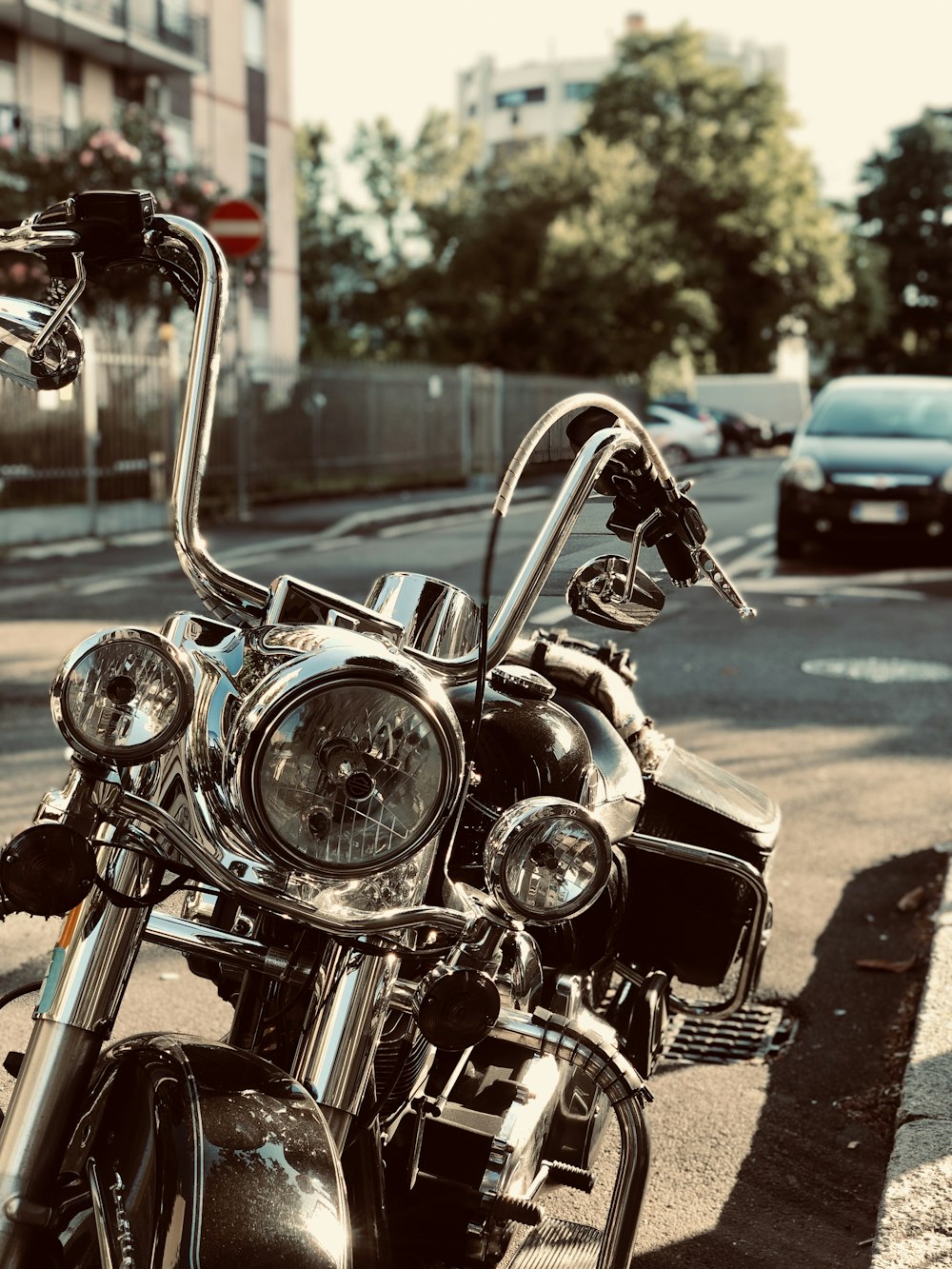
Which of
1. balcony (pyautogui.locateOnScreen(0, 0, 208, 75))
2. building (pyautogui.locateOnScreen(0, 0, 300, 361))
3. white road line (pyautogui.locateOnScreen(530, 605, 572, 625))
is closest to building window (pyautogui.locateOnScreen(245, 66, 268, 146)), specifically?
building (pyautogui.locateOnScreen(0, 0, 300, 361))

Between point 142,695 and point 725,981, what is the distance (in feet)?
5.41

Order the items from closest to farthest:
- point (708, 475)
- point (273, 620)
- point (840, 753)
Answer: point (273, 620) < point (840, 753) < point (708, 475)

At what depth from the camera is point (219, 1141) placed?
5.78ft

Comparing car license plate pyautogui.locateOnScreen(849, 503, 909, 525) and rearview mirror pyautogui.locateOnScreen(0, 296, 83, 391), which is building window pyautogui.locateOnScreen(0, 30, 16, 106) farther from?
rearview mirror pyautogui.locateOnScreen(0, 296, 83, 391)

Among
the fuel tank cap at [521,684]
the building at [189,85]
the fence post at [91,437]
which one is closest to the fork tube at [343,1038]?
the fuel tank cap at [521,684]

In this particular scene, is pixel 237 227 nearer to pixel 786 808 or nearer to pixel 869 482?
pixel 869 482

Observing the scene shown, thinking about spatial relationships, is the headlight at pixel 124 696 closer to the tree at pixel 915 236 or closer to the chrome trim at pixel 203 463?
the chrome trim at pixel 203 463

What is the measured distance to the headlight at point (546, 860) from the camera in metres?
1.94

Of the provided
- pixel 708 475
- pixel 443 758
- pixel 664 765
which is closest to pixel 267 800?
pixel 443 758

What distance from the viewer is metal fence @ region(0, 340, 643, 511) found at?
16.4 meters

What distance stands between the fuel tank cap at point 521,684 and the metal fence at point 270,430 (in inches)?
320

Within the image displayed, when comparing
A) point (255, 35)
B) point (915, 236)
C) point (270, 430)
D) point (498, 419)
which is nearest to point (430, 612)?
point (270, 430)

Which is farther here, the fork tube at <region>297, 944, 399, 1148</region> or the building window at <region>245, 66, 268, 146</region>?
the building window at <region>245, 66, 268, 146</region>

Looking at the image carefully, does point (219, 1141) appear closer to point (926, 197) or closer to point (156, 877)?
point (156, 877)
